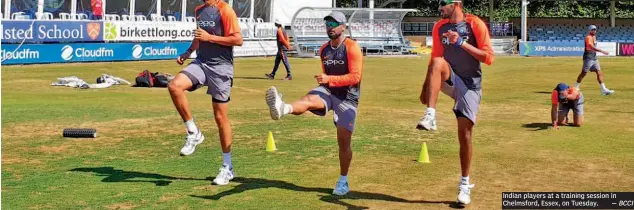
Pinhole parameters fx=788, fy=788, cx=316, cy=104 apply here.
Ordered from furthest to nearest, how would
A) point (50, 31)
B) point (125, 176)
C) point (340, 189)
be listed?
1. point (50, 31)
2. point (125, 176)
3. point (340, 189)

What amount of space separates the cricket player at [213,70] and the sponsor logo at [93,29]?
1120 inches

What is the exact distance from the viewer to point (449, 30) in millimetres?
8078

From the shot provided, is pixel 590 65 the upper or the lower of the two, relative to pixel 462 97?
lower

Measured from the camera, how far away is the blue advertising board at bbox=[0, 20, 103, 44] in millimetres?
32750

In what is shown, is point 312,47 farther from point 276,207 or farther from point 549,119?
point 276,207

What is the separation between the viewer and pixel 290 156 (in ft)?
37.7

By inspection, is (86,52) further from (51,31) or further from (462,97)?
(462,97)

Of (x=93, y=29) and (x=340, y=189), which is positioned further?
(x=93, y=29)

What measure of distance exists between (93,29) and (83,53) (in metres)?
1.54

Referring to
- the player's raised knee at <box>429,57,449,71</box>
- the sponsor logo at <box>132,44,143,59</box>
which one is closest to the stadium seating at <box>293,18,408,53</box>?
the sponsor logo at <box>132,44,143,59</box>

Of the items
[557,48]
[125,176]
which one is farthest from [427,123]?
[557,48]

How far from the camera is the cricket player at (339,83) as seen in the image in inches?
328

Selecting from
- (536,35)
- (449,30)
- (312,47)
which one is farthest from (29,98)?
(536,35)

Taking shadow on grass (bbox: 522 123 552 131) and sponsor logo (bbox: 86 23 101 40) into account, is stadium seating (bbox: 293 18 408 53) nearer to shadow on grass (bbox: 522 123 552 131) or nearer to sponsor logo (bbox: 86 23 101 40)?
sponsor logo (bbox: 86 23 101 40)
